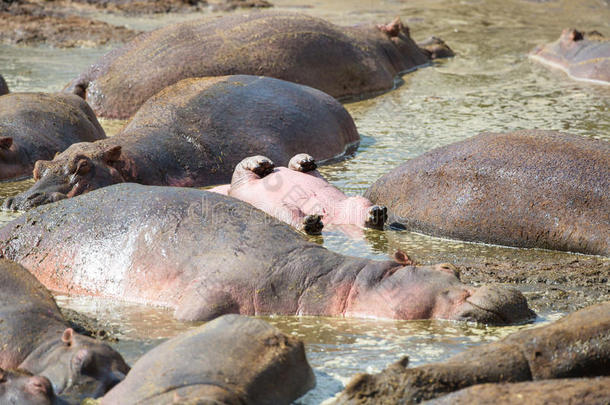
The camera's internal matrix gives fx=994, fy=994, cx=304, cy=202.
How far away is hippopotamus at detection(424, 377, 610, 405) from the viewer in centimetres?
312

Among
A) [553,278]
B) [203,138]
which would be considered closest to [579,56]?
[203,138]

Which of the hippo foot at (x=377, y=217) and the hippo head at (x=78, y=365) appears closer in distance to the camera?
the hippo head at (x=78, y=365)

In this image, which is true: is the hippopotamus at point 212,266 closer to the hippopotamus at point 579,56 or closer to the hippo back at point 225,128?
the hippo back at point 225,128

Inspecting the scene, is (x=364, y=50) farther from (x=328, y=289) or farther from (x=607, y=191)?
(x=328, y=289)

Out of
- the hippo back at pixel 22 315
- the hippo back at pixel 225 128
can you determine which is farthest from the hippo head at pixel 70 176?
the hippo back at pixel 22 315

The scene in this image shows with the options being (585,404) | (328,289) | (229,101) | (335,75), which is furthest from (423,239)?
(335,75)

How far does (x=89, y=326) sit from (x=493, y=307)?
5.82 feet

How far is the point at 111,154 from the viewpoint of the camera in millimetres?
6789

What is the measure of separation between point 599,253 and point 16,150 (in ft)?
15.1

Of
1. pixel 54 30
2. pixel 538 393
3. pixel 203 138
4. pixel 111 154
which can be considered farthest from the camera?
pixel 54 30

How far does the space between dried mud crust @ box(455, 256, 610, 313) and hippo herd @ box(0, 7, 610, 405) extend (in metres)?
0.25

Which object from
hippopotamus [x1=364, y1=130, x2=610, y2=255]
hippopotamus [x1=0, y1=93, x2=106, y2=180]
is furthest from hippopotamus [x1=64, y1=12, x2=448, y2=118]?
hippopotamus [x1=364, y1=130, x2=610, y2=255]

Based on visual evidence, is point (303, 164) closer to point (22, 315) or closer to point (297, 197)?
point (297, 197)

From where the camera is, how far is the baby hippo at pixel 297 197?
6227 millimetres
